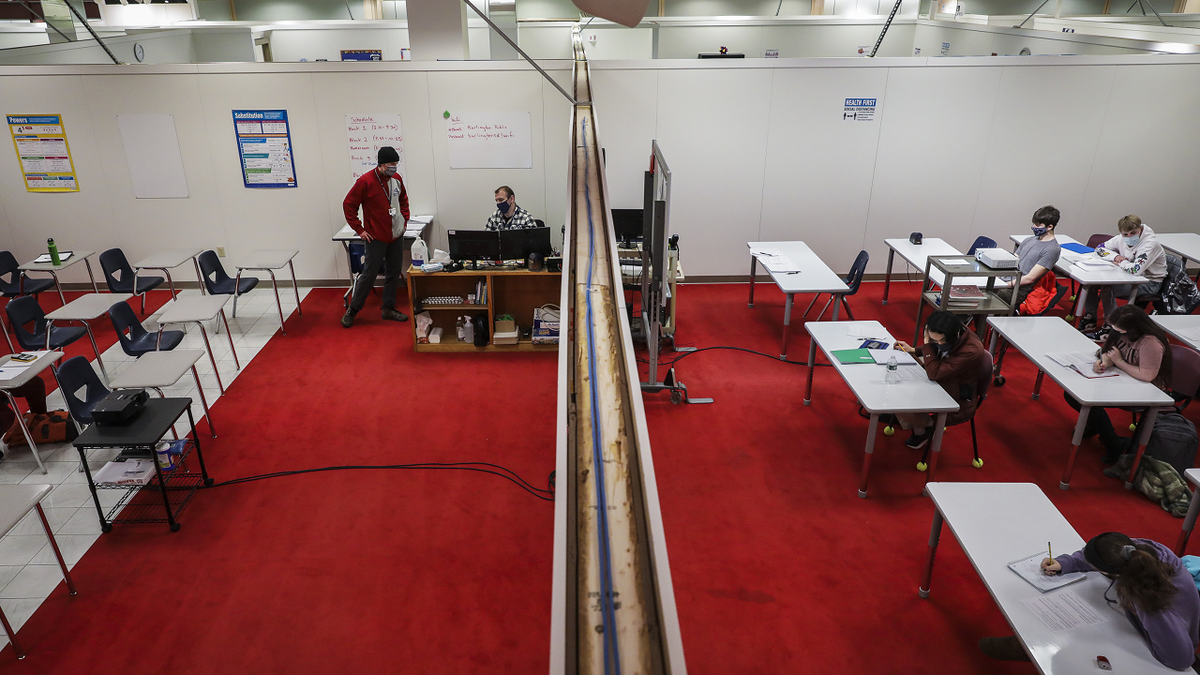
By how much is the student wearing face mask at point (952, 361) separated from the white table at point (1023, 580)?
3.70ft

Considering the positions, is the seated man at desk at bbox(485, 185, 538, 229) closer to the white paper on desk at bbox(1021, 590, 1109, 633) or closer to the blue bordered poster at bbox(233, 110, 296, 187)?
the blue bordered poster at bbox(233, 110, 296, 187)

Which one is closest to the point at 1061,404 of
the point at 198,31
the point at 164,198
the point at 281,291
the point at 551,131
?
the point at 551,131

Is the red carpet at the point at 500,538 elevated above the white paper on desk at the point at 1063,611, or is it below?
below

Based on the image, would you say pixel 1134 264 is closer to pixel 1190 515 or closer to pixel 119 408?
pixel 1190 515

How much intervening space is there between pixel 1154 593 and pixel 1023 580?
0.44m

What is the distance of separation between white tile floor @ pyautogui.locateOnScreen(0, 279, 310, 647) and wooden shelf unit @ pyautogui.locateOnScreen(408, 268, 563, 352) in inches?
65.3

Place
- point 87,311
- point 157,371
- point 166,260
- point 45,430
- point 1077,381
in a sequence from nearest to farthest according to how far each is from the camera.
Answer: point 1077,381
point 157,371
point 45,430
point 87,311
point 166,260

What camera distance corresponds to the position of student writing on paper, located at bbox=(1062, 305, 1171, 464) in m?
4.16

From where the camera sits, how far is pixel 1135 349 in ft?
14.0

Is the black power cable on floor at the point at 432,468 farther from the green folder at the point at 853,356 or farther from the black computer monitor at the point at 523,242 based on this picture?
the black computer monitor at the point at 523,242

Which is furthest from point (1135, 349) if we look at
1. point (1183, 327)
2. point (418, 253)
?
point (418, 253)

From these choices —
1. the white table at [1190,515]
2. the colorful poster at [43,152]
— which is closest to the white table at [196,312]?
the colorful poster at [43,152]

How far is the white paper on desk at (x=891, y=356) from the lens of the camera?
14.8ft

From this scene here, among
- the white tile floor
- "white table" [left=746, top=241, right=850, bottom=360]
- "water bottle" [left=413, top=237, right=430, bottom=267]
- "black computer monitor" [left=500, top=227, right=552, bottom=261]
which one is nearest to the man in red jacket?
"water bottle" [left=413, top=237, right=430, bottom=267]
